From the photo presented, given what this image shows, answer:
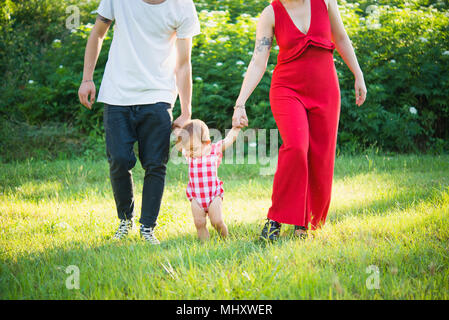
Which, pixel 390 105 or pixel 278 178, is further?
pixel 390 105

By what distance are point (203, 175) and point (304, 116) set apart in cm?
91

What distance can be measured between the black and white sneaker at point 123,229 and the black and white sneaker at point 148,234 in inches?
6.8

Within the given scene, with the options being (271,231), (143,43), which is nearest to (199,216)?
(271,231)

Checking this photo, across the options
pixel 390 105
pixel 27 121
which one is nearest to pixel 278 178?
pixel 390 105

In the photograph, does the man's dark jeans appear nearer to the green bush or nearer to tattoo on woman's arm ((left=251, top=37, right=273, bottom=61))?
tattoo on woman's arm ((left=251, top=37, right=273, bottom=61))

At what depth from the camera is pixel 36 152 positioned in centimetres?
684

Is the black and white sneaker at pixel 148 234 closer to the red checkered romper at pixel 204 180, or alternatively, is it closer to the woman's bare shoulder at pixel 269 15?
the red checkered romper at pixel 204 180

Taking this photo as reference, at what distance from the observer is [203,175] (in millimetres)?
3285

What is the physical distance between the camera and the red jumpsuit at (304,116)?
10.2 ft
